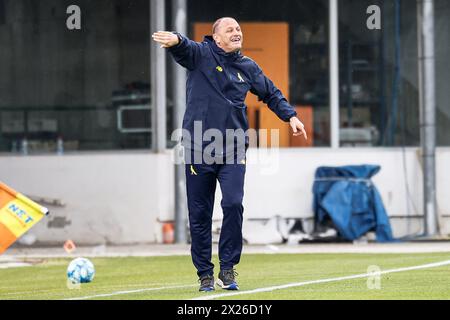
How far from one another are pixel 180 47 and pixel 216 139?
2.41ft

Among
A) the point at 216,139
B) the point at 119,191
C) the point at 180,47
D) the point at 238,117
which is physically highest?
the point at 180,47

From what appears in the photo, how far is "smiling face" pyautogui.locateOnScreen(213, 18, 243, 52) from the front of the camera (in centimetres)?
955

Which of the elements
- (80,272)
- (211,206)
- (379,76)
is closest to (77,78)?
(379,76)

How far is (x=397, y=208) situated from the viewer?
1766cm

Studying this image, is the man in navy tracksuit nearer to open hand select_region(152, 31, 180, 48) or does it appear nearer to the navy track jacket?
the navy track jacket

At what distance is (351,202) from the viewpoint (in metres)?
17.0

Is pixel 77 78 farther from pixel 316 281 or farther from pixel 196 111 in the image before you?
pixel 196 111

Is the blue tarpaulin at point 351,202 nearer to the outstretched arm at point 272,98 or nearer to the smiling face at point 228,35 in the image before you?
the outstretched arm at point 272,98

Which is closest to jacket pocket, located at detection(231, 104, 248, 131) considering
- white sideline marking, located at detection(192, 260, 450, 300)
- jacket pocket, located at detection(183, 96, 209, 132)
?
jacket pocket, located at detection(183, 96, 209, 132)

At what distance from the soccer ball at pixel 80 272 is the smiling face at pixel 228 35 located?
2827 millimetres

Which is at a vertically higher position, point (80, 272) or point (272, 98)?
point (272, 98)

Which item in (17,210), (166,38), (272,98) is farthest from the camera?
(17,210)

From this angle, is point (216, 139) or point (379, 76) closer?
point (216, 139)

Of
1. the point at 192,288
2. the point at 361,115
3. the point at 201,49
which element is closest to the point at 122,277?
the point at 192,288
